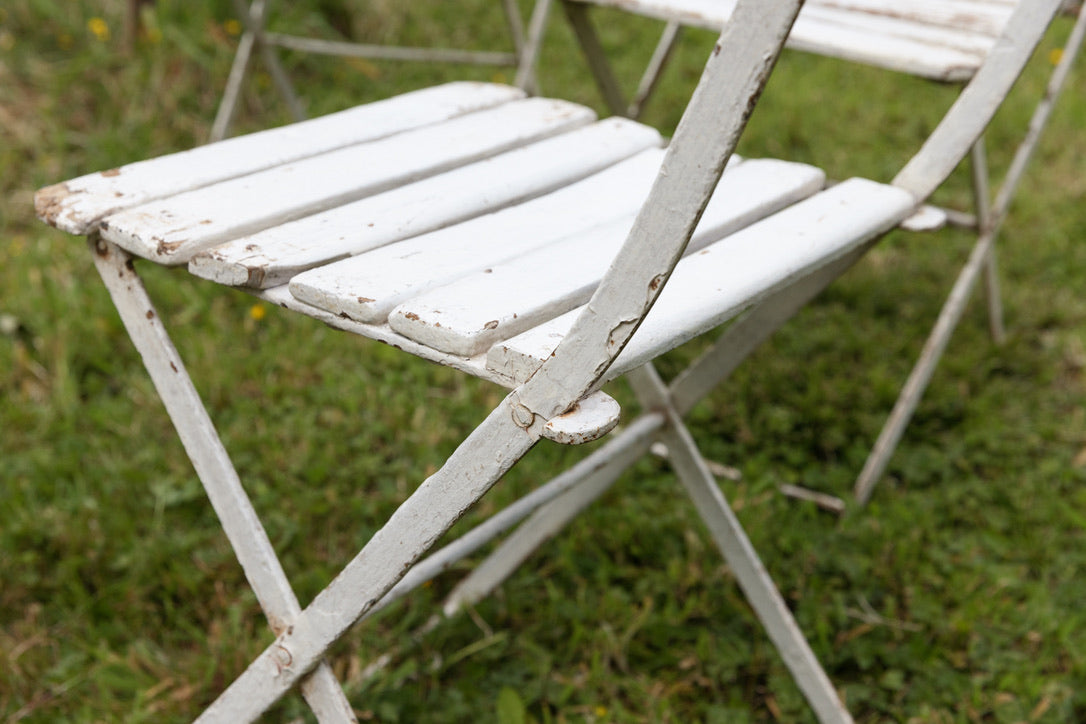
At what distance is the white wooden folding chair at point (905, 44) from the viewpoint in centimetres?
152

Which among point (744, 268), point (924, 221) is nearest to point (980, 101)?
point (924, 221)

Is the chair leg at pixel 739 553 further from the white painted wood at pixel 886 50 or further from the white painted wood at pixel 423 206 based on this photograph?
the white painted wood at pixel 886 50

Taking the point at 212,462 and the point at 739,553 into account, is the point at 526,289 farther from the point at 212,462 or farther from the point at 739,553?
the point at 739,553

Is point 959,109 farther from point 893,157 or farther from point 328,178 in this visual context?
point 893,157

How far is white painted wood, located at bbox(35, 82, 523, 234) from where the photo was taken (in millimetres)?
1122

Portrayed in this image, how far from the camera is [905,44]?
1585 millimetres

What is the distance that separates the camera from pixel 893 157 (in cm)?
314

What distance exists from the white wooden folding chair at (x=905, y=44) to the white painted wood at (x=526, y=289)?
0.26 meters


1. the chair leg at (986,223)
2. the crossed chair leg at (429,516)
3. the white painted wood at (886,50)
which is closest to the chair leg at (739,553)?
the crossed chair leg at (429,516)

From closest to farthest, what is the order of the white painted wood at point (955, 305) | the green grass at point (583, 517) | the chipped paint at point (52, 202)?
the chipped paint at point (52, 202), the green grass at point (583, 517), the white painted wood at point (955, 305)

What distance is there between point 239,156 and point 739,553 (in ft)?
2.79

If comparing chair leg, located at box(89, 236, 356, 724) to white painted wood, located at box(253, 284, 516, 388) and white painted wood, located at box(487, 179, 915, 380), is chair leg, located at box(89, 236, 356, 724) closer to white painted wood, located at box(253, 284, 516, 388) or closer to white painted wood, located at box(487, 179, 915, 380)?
white painted wood, located at box(253, 284, 516, 388)

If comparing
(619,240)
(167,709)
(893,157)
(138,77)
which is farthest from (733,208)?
(138,77)

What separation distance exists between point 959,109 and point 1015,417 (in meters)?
1.10
